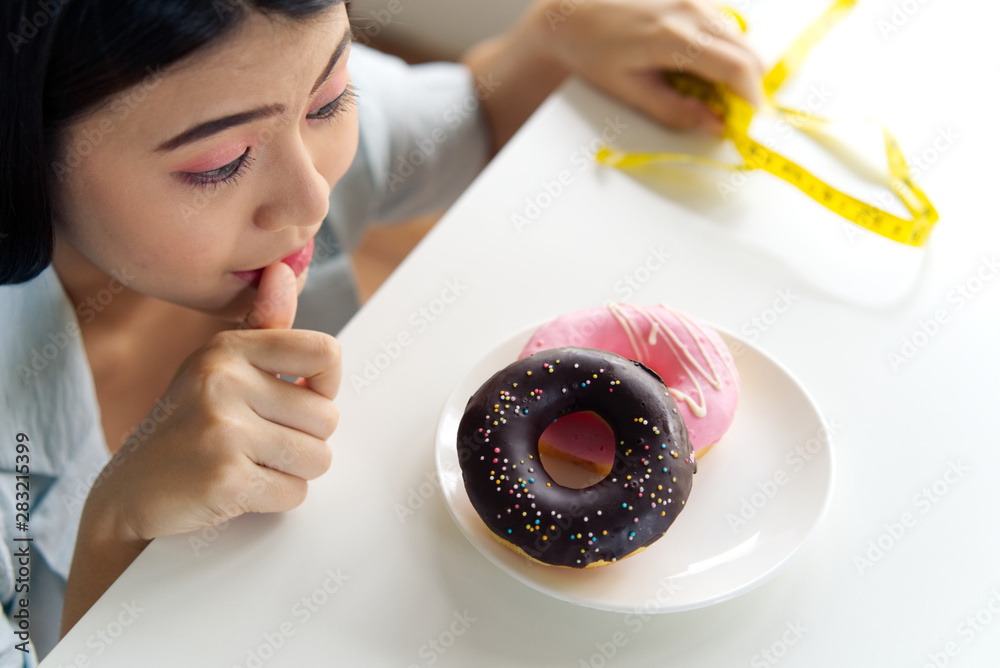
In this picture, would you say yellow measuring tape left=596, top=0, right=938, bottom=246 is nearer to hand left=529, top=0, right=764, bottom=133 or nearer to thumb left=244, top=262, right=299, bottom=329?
hand left=529, top=0, right=764, bottom=133

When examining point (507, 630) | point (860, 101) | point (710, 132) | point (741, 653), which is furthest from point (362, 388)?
point (860, 101)

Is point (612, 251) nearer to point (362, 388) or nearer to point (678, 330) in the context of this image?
point (678, 330)

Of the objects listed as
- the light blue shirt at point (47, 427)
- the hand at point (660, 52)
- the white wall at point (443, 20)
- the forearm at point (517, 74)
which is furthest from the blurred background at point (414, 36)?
the hand at point (660, 52)

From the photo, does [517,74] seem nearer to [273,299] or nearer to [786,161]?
[786,161]

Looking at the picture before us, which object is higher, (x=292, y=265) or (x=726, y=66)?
(x=726, y=66)

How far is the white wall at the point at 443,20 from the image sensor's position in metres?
2.58

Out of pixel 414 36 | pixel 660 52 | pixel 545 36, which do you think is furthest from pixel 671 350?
pixel 414 36

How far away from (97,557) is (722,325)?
2.40 feet

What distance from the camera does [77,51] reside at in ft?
1.99

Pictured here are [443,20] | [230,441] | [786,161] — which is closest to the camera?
[230,441]

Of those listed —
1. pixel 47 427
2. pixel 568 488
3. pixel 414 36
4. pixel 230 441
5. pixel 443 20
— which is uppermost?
pixel 568 488

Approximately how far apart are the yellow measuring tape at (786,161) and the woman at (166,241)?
0.09ft

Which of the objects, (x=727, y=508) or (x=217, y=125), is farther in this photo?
(x=727, y=508)

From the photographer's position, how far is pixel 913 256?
3.32 feet
